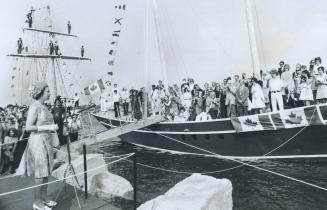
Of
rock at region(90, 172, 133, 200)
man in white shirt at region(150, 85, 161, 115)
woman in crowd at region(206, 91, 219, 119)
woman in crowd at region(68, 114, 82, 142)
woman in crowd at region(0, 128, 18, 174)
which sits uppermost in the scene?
man in white shirt at region(150, 85, 161, 115)

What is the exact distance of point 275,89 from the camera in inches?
473

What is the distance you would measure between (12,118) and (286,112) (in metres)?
9.37

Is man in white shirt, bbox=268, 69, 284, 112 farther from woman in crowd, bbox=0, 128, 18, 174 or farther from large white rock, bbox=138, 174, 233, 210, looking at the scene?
woman in crowd, bbox=0, 128, 18, 174

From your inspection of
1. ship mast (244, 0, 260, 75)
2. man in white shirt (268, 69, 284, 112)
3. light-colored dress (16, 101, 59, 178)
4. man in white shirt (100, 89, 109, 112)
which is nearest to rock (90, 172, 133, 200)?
light-colored dress (16, 101, 59, 178)

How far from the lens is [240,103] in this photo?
13188 mm

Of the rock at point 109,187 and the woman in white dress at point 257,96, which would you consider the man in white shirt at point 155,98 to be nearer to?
the woman in white dress at point 257,96

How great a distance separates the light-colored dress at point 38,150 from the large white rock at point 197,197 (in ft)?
5.86

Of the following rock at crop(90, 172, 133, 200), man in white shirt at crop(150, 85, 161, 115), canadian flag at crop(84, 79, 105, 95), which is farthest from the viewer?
canadian flag at crop(84, 79, 105, 95)

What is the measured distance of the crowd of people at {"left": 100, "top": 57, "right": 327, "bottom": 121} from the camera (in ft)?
38.9

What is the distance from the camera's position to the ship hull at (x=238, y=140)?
1159cm

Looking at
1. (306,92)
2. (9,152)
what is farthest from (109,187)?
(306,92)

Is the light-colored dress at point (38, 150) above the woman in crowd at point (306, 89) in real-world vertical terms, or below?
below

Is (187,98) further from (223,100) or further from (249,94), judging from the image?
(249,94)

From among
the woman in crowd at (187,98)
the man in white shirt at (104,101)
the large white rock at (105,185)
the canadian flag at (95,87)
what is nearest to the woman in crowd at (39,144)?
the large white rock at (105,185)
